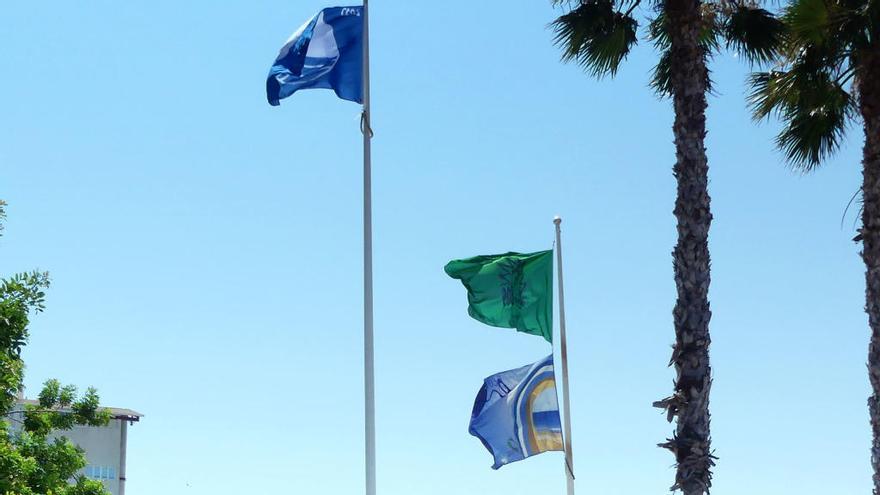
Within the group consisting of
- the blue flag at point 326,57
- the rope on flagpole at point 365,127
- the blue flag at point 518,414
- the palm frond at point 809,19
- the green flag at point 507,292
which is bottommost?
the blue flag at point 518,414

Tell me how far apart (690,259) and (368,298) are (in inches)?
160

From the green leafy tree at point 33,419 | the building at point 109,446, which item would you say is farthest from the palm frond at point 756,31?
the building at point 109,446

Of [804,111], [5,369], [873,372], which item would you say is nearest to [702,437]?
[873,372]

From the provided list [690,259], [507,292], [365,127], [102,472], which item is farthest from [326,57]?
[102,472]

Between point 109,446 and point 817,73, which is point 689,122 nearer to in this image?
point 817,73

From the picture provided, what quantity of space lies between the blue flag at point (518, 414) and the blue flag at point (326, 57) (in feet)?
15.6

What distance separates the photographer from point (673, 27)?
17938 mm

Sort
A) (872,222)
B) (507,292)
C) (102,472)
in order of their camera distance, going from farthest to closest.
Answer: (102,472) < (507,292) < (872,222)

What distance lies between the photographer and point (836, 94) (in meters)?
19.8

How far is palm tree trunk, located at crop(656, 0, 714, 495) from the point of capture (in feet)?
52.3

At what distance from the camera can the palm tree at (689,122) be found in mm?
16016

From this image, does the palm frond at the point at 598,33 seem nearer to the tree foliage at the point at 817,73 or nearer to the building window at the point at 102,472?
the tree foliage at the point at 817,73

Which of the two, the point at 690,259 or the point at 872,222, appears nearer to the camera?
the point at 690,259

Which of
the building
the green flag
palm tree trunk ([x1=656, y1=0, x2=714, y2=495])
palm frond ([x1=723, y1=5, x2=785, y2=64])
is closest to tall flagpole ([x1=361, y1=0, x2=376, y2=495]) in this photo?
the green flag
